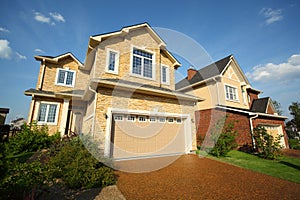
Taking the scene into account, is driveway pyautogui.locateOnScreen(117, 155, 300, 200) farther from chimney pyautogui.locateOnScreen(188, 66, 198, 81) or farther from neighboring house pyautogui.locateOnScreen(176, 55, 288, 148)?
chimney pyautogui.locateOnScreen(188, 66, 198, 81)

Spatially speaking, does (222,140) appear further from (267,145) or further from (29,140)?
(29,140)

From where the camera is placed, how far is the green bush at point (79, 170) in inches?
149

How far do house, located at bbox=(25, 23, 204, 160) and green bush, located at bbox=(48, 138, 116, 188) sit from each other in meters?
1.58

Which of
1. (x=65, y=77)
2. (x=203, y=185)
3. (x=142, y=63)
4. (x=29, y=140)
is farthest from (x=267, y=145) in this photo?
Result: (x=65, y=77)

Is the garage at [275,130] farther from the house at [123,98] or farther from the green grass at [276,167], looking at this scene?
the house at [123,98]

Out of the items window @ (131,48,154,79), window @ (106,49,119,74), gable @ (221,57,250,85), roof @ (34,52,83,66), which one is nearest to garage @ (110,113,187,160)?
window @ (106,49,119,74)

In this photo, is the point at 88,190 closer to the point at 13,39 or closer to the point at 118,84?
the point at 118,84

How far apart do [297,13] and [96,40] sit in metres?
13.6

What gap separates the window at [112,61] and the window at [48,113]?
19.0 ft

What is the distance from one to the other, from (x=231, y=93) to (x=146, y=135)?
37.1 feet

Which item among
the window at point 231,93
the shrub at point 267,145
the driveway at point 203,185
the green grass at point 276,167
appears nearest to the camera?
the driveway at point 203,185

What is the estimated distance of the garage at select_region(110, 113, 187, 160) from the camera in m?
6.77

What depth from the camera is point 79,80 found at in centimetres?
1316

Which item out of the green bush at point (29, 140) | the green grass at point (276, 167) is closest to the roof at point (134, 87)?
the green grass at point (276, 167)
